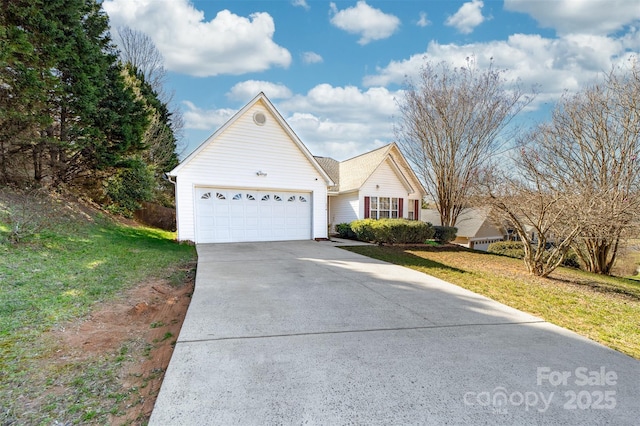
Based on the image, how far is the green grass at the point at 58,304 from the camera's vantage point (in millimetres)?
2352

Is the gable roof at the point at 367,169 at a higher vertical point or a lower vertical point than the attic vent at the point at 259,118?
lower

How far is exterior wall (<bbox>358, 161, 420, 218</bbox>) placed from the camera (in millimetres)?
16594

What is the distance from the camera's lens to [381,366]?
113 inches

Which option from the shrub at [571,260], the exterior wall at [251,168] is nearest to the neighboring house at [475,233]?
the shrub at [571,260]

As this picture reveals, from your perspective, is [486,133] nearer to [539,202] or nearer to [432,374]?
[539,202]

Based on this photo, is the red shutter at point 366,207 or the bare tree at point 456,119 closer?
the red shutter at point 366,207

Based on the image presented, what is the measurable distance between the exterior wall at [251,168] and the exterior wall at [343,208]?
3.05 meters

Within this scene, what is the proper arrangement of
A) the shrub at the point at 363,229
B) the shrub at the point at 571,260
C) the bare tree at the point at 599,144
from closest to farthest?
1. the bare tree at the point at 599,144
2. the shrub at the point at 571,260
3. the shrub at the point at 363,229

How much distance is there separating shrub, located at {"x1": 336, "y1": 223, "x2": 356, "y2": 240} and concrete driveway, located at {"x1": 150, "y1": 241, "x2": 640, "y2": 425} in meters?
11.2

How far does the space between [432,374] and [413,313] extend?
68.5 inches

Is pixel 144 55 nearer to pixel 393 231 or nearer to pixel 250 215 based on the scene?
pixel 250 215

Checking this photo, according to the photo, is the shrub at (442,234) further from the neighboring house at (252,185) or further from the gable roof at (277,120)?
the gable roof at (277,120)

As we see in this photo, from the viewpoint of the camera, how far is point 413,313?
4441 mm

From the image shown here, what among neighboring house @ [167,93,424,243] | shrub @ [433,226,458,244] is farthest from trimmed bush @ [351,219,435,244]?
neighboring house @ [167,93,424,243]
